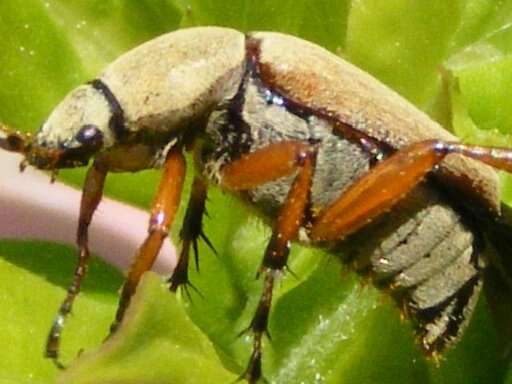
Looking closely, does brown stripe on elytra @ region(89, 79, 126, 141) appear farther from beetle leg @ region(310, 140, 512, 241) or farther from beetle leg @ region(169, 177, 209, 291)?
beetle leg @ region(310, 140, 512, 241)

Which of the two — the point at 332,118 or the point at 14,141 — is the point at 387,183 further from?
the point at 14,141

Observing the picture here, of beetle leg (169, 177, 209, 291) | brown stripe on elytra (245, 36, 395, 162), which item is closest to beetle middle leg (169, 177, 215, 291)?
beetle leg (169, 177, 209, 291)

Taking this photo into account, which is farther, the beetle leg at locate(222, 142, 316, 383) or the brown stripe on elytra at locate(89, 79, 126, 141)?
the brown stripe on elytra at locate(89, 79, 126, 141)

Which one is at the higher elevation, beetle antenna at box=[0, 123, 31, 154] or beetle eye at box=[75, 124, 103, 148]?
beetle eye at box=[75, 124, 103, 148]

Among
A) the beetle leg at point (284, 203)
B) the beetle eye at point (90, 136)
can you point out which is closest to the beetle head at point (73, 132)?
the beetle eye at point (90, 136)

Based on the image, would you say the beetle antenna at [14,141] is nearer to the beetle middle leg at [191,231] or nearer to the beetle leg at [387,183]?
the beetle middle leg at [191,231]

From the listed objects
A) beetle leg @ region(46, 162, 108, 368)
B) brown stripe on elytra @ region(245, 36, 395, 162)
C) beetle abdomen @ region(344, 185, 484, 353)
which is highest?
brown stripe on elytra @ region(245, 36, 395, 162)
